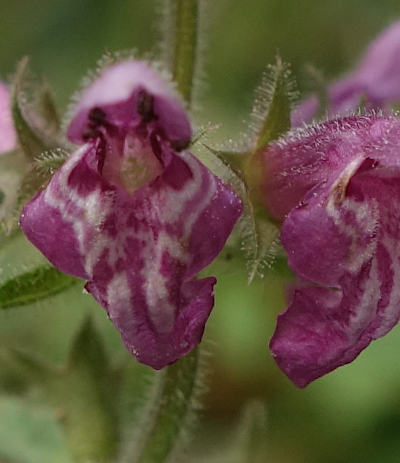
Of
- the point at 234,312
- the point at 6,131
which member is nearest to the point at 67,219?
the point at 6,131

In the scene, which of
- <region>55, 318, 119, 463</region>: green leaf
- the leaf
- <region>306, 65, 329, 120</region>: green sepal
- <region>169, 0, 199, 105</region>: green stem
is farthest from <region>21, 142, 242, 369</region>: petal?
<region>55, 318, 119, 463</region>: green leaf

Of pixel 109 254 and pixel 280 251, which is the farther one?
pixel 280 251

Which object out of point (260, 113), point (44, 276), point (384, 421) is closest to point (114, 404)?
point (44, 276)

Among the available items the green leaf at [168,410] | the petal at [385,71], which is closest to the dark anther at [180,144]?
the green leaf at [168,410]

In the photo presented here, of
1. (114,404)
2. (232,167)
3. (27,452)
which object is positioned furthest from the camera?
(27,452)

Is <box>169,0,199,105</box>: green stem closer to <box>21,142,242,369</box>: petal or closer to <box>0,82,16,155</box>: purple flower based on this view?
<box>0,82,16,155</box>: purple flower

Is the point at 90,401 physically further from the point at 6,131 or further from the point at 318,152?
the point at 318,152

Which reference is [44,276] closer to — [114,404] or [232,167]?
[232,167]
